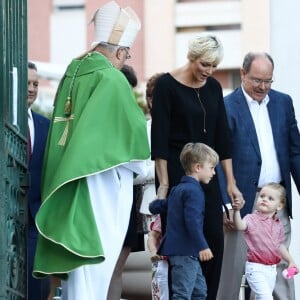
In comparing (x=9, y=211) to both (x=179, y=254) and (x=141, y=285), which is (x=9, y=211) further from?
(x=141, y=285)

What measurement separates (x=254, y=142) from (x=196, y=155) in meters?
1.35

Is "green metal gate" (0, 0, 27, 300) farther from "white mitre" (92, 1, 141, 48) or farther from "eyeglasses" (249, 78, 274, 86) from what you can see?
"eyeglasses" (249, 78, 274, 86)

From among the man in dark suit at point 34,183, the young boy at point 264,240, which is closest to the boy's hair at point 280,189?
the young boy at point 264,240

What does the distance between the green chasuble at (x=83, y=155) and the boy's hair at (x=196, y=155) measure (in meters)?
0.45

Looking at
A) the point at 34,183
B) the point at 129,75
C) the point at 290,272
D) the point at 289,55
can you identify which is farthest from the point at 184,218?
the point at 289,55

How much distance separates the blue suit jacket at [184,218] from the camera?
28.0 feet

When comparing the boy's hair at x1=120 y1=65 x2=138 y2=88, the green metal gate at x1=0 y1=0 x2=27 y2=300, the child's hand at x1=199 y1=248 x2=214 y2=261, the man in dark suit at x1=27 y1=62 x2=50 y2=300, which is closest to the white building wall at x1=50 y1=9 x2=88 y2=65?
the boy's hair at x1=120 y1=65 x2=138 y2=88

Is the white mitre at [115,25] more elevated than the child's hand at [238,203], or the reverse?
the white mitre at [115,25]

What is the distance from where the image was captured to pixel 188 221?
8531mm

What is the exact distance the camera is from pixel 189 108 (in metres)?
8.93

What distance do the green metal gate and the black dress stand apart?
82 centimetres

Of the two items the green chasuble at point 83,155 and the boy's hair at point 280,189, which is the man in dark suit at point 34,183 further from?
the boy's hair at point 280,189

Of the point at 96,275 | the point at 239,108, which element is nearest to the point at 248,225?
the point at 239,108

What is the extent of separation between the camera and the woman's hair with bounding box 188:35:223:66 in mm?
8922
